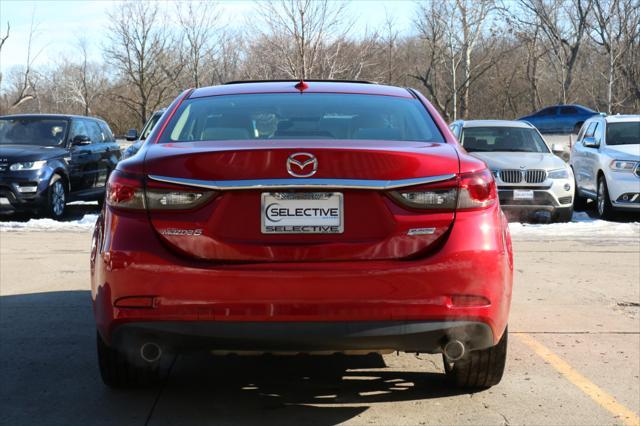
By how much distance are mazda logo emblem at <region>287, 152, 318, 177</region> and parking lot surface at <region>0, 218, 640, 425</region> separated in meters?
1.19

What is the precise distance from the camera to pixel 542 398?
4430 mm

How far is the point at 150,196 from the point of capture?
12.2 ft

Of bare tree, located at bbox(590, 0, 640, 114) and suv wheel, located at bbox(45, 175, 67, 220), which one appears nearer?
suv wheel, located at bbox(45, 175, 67, 220)

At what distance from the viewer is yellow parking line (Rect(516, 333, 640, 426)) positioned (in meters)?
4.17

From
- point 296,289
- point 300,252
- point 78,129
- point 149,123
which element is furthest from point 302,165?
point 149,123

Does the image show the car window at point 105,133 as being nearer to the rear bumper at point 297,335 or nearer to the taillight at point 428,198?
the rear bumper at point 297,335

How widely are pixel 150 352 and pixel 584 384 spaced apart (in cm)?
234

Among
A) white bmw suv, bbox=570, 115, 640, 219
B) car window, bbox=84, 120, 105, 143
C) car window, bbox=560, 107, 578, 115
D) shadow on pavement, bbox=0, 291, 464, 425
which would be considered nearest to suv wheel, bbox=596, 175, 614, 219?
white bmw suv, bbox=570, 115, 640, 219

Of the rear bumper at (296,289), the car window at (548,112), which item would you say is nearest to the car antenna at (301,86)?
the rear bumper at (296,289)

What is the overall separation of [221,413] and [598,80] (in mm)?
56094

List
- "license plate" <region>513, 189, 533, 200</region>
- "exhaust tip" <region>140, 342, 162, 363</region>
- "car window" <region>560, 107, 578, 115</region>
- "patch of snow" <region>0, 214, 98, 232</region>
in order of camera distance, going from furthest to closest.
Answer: "car window" <region>560, 107, 578, 115</region>, "license plate" <region>513, 189, 533, 200</region>, "patch of snow" <region>0, 214, 98, 232</region>, "exhaust tip" <region>140, 342, 162, 363</region>

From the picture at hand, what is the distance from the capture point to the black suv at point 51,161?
45.5ft

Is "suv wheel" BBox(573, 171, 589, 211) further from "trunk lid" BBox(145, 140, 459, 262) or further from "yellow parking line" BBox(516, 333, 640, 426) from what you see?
"trunk lid" BBox(145, 140, 459, 262)

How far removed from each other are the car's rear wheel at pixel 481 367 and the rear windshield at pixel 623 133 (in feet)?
38.1
